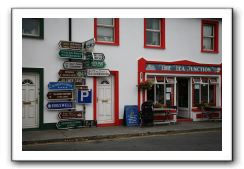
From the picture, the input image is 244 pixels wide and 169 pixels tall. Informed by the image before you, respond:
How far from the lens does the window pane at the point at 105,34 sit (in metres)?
12.7

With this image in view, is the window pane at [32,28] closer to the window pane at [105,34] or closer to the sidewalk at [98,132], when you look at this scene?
the window pane at [105,34]

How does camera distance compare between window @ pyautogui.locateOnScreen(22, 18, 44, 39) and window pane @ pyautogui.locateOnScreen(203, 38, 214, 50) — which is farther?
window pane @ pyautogui.locateOnScreen(203, 38, 214, 50)

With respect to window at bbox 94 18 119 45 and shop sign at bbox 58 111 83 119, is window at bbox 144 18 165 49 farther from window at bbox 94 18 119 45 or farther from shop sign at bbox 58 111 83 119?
A: shop sign at bbox 58 111 83 119

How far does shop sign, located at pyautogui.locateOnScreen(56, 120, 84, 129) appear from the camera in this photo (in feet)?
38.2

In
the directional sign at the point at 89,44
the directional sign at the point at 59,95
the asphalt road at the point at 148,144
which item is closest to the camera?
the asphalt road at the point at 148,144

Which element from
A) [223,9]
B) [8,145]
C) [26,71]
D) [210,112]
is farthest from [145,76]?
[8,145]

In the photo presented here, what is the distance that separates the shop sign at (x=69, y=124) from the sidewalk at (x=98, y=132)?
0.26 metres

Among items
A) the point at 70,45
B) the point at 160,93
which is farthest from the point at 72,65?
the point at 160,93

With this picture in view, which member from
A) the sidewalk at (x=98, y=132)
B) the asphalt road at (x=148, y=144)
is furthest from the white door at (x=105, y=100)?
the asphalt road at (x=148, y=144)

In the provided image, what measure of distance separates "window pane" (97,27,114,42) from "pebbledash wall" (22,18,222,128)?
34cm

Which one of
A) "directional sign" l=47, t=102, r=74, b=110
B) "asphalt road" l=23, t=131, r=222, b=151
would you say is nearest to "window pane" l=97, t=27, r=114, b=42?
"directional sign" l=47, t=102, r=74, b=110

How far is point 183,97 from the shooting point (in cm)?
1549

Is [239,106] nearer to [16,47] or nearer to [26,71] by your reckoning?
[16,47]

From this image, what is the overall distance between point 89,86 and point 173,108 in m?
4.24
